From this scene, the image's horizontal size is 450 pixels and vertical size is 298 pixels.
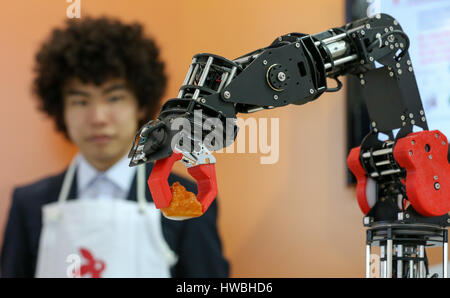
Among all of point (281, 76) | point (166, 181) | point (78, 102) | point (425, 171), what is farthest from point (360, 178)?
point (78, 102)

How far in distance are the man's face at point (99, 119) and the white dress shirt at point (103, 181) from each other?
0.03 m

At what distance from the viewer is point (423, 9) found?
5.98 ft

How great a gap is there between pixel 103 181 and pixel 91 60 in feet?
1.31

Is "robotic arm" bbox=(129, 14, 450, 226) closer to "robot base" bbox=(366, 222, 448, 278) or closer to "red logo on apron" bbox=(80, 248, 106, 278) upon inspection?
"robot base" bbox=(366, 222, 448, 278)

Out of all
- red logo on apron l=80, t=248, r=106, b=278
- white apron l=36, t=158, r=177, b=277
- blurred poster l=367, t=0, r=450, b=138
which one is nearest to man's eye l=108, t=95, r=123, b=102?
white apron l=36, t=158, r=177, b=277

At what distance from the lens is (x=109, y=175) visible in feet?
7.12

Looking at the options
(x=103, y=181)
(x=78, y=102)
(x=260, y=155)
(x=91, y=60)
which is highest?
(x=91, y=60)

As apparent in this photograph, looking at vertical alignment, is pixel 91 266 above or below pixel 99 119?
below

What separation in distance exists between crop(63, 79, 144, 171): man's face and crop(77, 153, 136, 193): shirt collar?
0.08 feet

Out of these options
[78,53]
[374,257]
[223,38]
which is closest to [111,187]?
[78,53]

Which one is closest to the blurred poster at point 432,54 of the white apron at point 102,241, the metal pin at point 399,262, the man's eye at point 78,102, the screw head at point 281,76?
the metal pin at point 399,262

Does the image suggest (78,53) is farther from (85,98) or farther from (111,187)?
(111,187)

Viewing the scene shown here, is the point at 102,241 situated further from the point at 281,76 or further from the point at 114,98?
the point at 281,76
